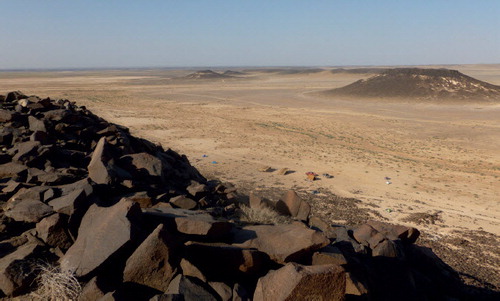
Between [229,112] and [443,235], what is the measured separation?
29022 millimetres

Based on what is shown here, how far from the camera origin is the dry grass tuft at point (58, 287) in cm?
410

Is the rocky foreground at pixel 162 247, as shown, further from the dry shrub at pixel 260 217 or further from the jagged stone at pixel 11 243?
the dry shrub at pixel 260 217

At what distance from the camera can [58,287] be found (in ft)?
13.6

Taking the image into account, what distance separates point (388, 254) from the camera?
6.12 m

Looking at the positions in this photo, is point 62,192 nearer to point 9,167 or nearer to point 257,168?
point 9,167

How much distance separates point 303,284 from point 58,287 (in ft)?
9.13

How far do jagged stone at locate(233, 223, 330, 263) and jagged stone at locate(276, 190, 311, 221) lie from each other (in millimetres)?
2741

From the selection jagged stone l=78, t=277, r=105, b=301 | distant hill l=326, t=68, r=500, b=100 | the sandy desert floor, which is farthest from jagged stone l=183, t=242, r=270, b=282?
distant hill l=326, t=68, r=500, b=100

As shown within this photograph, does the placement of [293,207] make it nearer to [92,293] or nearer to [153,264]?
[153,264]

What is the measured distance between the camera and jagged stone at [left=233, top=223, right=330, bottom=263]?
4.84 metres

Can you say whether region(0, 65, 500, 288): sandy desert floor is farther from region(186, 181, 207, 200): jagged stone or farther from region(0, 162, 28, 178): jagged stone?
region(0, 162, 28, 178): jagged stone

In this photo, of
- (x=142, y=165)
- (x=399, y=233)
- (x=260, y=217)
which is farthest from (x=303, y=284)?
(x=142, y=165)

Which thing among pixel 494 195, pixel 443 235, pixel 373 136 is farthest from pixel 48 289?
pixel 373 136

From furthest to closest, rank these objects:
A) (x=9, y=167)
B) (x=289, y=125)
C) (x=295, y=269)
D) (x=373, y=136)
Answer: (x=289, y=125), (x=373, y=136), (x=9, y=167), (x=295, y=269)
